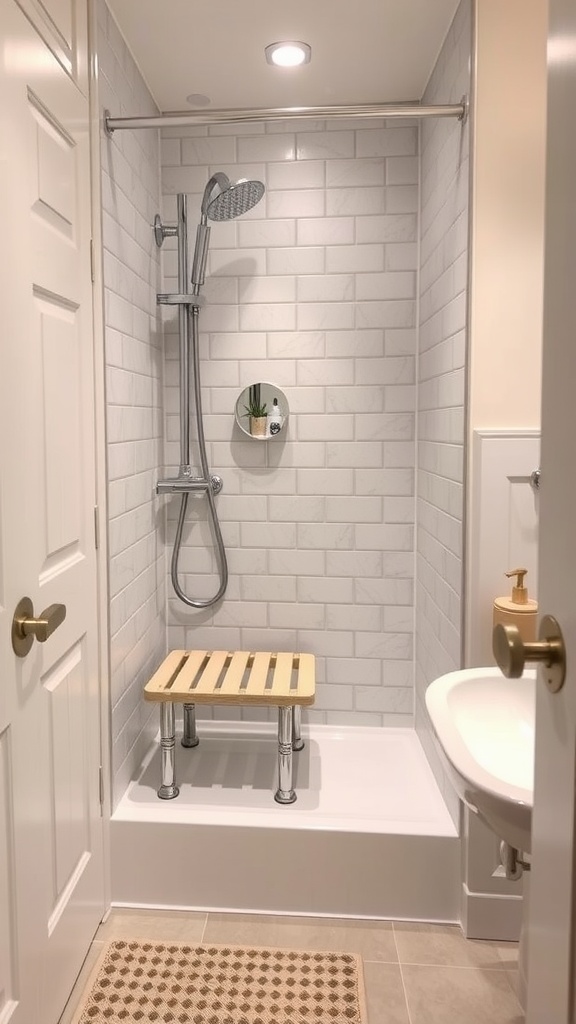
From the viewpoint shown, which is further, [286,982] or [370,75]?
[370,75]

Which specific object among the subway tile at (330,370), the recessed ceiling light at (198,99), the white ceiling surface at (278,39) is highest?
the recessed ceiling light at (198,99)

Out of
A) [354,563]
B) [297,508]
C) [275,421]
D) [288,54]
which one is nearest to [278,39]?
[288,54]

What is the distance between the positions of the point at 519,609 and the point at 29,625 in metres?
1.14

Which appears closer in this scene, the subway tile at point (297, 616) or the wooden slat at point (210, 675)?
the wooden slat at point (210, 675)

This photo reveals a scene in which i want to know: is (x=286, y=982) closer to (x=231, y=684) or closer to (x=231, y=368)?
(x=231, y=684)

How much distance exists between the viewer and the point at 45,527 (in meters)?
1.53

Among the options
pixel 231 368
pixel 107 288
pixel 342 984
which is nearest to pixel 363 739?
pixel 342 984

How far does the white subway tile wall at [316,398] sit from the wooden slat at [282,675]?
23cm

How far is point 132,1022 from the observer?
5.35ft

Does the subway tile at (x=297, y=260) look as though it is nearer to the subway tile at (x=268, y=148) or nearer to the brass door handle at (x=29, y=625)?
the subway tile at (x=268, y=148)

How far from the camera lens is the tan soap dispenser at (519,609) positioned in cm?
176

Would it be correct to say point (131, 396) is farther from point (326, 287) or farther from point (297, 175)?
point (297, 175)

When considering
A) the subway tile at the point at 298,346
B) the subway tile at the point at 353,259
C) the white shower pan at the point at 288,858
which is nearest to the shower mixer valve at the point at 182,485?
the subway tile at the point at 298,346

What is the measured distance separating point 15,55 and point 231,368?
140 cm
